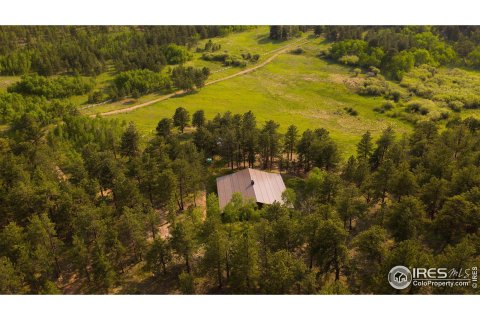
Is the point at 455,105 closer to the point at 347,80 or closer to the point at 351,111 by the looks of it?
the point at 351,111

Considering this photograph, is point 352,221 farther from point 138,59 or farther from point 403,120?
point 138,59

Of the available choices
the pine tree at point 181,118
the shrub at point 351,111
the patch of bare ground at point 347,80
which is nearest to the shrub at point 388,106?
the shrub at point 351,111

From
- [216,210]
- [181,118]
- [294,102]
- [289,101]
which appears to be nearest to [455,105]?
[294,102]

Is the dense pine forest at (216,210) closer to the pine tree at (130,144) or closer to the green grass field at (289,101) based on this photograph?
the pine tree at (130,144)

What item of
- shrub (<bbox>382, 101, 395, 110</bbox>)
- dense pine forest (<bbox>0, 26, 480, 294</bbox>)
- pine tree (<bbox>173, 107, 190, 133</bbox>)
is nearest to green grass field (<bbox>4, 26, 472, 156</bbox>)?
shrub (<bbox>382, 101, 395, 110</bbox>)

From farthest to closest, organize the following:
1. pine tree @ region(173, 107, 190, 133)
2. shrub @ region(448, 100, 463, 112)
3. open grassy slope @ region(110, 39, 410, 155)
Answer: shrub @ region(448, 100, 463, 112) < open grassy slope @ region(110, 39, 410, 155) < pine tree @ region(173, 107, 190, 133)

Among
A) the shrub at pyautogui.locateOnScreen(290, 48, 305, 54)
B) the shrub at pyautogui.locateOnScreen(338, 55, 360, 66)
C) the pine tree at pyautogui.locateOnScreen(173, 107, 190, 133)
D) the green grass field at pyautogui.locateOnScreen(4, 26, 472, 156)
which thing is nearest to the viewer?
the pine tree at pyautogui.locateOnScreen(173, 107, 190, 133)

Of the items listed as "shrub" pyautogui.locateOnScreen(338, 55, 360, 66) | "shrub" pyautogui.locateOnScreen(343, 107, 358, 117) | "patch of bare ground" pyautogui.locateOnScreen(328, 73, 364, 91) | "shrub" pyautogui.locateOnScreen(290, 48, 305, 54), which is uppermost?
"shrub" pyautogui.locateOnScreen(290, 48, 305, 54)

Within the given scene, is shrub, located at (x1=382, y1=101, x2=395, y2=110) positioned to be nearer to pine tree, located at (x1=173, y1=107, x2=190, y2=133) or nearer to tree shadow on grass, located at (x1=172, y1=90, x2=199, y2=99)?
tree shadow on grass, located at (x1=172, y1=90, x2=199, y2=99)

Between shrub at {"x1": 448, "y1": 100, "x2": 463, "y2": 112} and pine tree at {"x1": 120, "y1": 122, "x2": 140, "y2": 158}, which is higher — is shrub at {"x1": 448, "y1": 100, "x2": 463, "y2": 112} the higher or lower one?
the lower one
